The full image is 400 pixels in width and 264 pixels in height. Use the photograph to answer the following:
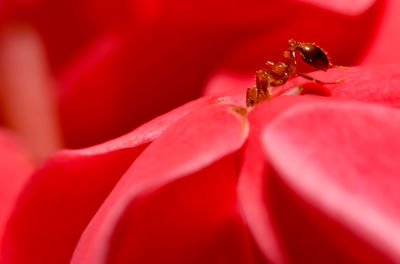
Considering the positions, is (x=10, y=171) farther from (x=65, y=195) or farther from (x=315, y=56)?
(x=315, y=56)

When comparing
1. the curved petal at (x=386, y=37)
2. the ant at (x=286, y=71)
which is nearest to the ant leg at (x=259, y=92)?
the ant at (x=286, y=71)

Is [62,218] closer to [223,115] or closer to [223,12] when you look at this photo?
[223,115]

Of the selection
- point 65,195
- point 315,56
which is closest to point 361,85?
point 315,56

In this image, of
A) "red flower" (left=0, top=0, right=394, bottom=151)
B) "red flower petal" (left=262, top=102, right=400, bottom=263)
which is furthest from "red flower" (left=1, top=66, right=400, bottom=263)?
"red flower" (left=0, top=0, right=394, bottom=151)

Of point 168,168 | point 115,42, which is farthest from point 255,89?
point 115,42

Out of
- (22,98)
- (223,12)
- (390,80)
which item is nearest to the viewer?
(390,80)

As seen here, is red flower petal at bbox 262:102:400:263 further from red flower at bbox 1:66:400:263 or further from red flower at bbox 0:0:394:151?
red flower at bbox 0:0:394:151

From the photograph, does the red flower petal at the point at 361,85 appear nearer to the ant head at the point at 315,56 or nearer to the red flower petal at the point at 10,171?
the ant head at the point at 315,56
